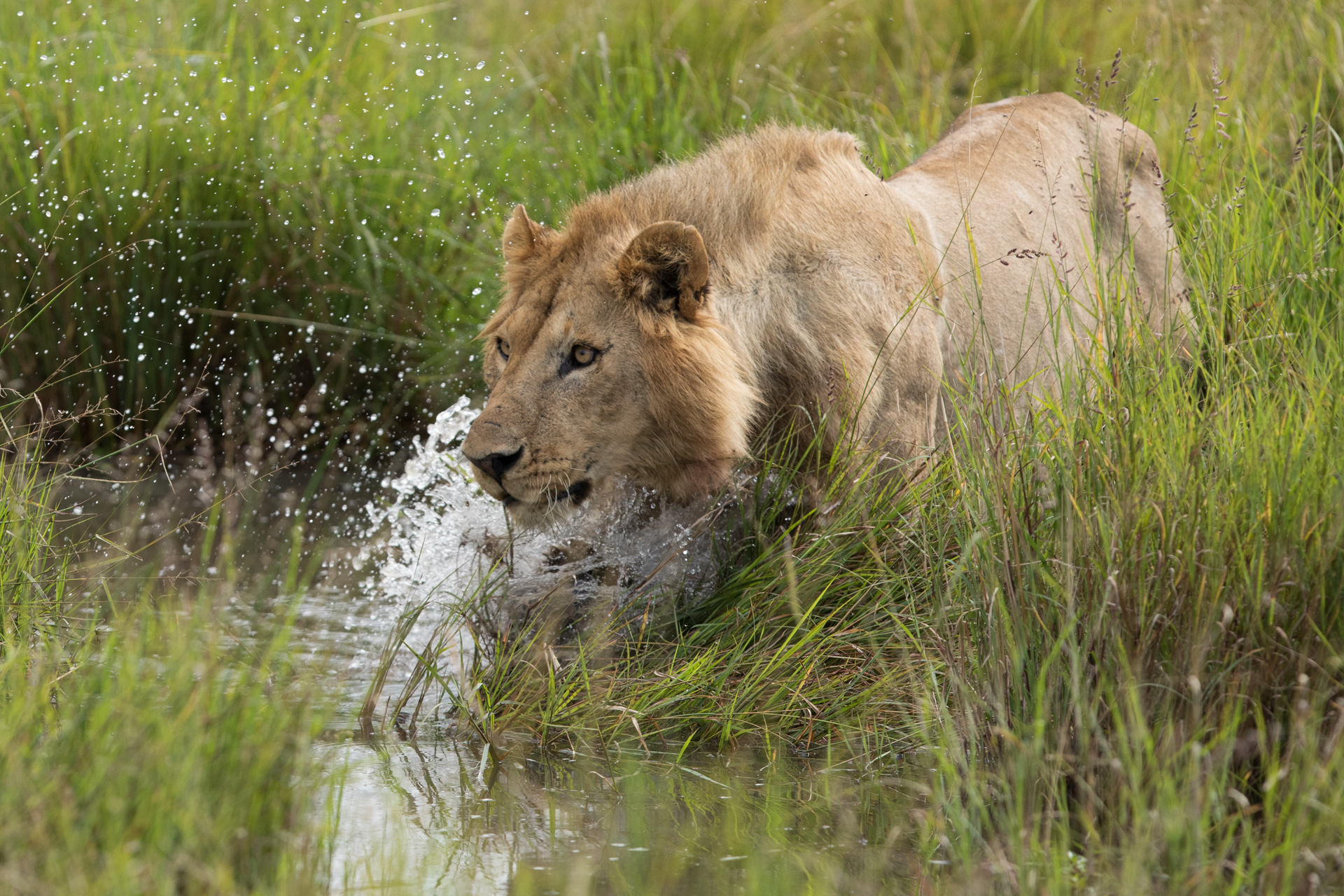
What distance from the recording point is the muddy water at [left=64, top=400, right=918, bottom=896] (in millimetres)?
2959

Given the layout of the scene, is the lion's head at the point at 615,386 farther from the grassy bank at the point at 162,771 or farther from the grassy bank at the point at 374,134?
the grassy bank at the point at 374,134

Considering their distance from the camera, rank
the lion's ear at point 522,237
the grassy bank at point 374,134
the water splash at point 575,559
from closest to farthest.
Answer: the water splash at point 575,559
the lion's ear at point 522,237
the grassy bank at point 374,134

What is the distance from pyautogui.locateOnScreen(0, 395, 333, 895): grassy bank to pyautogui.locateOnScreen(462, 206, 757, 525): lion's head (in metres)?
1.07

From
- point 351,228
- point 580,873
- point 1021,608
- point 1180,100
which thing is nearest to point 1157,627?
point 1021,608

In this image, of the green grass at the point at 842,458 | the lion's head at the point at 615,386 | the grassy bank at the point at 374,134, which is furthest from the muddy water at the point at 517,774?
the grassy bank at the point at 374,134

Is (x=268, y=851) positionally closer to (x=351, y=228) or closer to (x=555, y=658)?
(x=555, y=658)

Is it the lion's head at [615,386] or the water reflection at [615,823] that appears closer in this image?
the water reflection at [615,823]

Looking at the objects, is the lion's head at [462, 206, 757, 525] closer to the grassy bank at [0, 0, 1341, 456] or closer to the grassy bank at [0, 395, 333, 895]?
the grassy bank at [0, 395, 333, 895]

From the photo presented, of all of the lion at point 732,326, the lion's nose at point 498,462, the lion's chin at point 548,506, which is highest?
the lion at point 732,326

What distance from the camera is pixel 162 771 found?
2338 mm

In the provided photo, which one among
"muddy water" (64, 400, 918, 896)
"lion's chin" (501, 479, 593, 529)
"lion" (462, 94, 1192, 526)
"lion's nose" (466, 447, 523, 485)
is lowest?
"muddy water" (64, 400, 918, 896)

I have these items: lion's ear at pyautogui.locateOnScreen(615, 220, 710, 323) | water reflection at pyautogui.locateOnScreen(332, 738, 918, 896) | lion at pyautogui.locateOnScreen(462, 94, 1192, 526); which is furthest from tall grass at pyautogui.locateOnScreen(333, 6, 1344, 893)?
lion's ear at pyautogui.locateOnScreen(615, 220, 710, 323)

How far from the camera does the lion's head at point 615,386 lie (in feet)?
12.8

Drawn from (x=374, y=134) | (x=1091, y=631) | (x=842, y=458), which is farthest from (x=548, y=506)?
(x=374, y=134)
